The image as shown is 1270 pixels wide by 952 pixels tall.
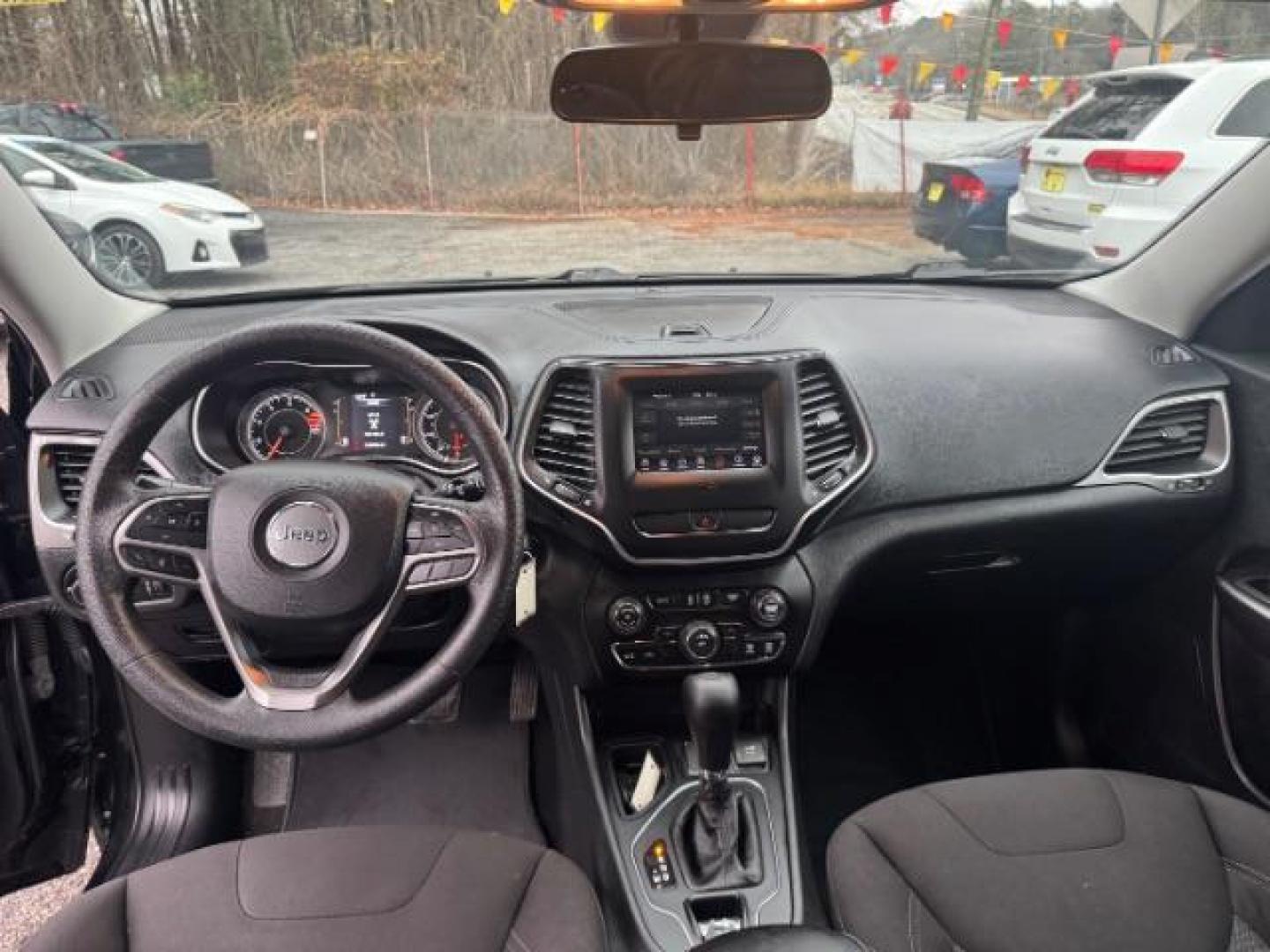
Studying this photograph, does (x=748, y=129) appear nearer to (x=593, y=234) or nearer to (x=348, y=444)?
(x=593, y=234)

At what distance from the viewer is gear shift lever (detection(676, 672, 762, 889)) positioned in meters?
2.05

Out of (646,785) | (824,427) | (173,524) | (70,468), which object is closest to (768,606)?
(824,427)

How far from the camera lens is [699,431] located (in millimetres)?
2049

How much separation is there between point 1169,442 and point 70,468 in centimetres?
232

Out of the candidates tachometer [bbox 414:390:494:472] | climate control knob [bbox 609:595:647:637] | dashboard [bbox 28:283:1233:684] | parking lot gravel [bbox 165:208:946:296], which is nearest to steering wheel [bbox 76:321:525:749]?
dashboard [bbox 28:283:1233:684]

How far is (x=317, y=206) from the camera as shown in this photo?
123 inches

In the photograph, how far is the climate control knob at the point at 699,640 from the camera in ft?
7.17

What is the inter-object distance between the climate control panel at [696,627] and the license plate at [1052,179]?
1719mm

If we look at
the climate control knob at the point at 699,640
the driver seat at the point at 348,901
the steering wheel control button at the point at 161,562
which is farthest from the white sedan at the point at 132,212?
the climate control knob at the point at 699,640

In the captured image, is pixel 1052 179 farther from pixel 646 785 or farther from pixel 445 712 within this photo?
pixel 445 712

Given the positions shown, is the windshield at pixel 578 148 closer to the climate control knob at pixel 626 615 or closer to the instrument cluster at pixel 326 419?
the instrument cluster at pixel 326 419

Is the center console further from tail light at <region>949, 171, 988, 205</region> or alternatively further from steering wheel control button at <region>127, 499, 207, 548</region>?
tail light at <region>949, 171, 988, 205</region>

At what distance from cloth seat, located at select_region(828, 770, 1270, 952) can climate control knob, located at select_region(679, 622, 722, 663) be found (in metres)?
0.46

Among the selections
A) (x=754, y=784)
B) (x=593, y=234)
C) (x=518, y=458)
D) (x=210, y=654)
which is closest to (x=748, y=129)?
(x=593, y=234)
